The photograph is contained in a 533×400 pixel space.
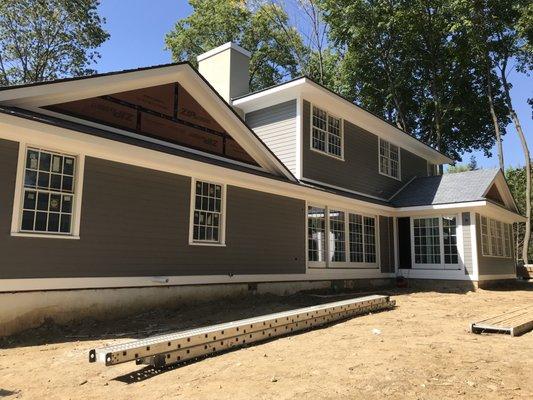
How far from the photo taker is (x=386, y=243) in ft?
58.4

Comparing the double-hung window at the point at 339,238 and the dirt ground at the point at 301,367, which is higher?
the double-hung window at the point at 339,238

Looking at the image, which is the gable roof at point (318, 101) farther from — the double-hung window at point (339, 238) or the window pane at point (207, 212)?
the window pane at point (207, 212)

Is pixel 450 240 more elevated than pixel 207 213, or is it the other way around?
pixel 207 213

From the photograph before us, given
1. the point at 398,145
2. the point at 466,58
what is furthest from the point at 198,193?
the point at 466,58

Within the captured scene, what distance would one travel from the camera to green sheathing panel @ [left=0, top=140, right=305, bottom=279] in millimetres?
7738

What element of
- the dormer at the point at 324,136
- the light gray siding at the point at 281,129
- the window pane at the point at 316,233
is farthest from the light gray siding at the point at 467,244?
the light gray siding at the point at 281,129

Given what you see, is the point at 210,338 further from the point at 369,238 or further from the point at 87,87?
the point at 369,238

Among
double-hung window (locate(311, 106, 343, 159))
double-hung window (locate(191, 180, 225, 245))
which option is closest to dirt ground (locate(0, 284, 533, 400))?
double-hung window (locate(191, 180, 225, 245))

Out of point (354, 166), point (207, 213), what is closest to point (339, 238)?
point (354, 166)

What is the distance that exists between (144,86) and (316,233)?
→ 22.9ft

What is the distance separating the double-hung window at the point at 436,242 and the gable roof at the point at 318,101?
385 centimetres

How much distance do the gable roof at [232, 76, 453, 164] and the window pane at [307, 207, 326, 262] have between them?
3.67 m

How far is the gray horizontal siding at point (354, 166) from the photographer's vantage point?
48.8 ft

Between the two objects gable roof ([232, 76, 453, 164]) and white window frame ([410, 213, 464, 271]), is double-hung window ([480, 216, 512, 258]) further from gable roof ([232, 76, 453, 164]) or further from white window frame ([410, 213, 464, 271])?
gable roof ([232, 76, 453, 164])
